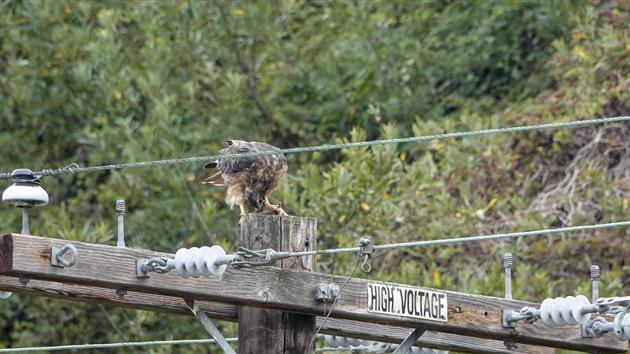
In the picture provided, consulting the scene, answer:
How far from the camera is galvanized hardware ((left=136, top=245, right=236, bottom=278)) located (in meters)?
6.37

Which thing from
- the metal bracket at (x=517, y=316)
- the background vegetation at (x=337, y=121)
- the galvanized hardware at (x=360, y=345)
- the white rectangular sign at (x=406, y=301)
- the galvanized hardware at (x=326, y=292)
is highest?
the background vegetation at (x=337, y=121)

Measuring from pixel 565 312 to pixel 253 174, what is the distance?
4.90ft

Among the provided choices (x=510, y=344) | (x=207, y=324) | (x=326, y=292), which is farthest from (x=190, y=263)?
(x=510, y=344)

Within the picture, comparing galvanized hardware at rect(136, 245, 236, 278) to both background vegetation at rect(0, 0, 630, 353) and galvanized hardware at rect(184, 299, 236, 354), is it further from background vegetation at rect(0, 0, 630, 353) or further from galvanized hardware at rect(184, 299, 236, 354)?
background vegetation at rect(0, 0, 630, 353)

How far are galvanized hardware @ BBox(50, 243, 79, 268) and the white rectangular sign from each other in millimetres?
1456

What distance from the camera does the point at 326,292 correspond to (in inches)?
271

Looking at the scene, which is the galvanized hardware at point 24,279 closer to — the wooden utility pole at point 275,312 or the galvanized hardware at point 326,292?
the wooden utility pole at point 275,312

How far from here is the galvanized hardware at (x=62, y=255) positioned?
6.15m

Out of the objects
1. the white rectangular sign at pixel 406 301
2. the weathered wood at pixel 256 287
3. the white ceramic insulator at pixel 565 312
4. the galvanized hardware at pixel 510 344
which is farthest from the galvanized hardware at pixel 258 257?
the galvanized hardware at pixel 510 344

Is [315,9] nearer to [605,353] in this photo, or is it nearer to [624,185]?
[624,185]

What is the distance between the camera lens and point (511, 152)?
1328cm

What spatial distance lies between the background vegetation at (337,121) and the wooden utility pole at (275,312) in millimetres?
4793

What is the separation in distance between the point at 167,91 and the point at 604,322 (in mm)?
7141

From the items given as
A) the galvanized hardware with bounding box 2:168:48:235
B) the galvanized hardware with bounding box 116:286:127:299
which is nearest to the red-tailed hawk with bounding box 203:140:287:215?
the galvanized hardware with bounding box 116:286:127:299
